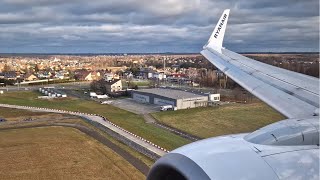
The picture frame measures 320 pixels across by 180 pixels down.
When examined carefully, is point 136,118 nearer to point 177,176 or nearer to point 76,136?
point 76,136

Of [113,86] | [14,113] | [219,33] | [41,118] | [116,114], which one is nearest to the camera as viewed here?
[219,33]

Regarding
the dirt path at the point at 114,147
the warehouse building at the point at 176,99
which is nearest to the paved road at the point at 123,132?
the dirt path at the point at 114,147

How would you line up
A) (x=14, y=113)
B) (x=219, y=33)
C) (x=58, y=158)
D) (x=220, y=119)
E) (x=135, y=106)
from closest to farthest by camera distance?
(x=219, y=33), (x=58, y=158), (x=220, y=119), (x=14, y=113), (x=135, y=106)

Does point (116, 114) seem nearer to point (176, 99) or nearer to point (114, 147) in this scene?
point (176, 99)

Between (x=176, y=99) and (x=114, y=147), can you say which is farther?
(x=176, y=99)

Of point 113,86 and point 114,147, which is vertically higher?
point 113,86

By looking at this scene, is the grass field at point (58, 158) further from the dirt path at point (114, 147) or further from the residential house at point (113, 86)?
the residential house at point (113, 86)

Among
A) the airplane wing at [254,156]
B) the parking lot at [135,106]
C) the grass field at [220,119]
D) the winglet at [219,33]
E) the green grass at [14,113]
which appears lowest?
the parking lot at [135,106]

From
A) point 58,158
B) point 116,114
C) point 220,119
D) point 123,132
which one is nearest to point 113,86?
point 116,114

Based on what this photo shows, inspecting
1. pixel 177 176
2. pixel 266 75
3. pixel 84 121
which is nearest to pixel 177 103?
pixel 84 121
